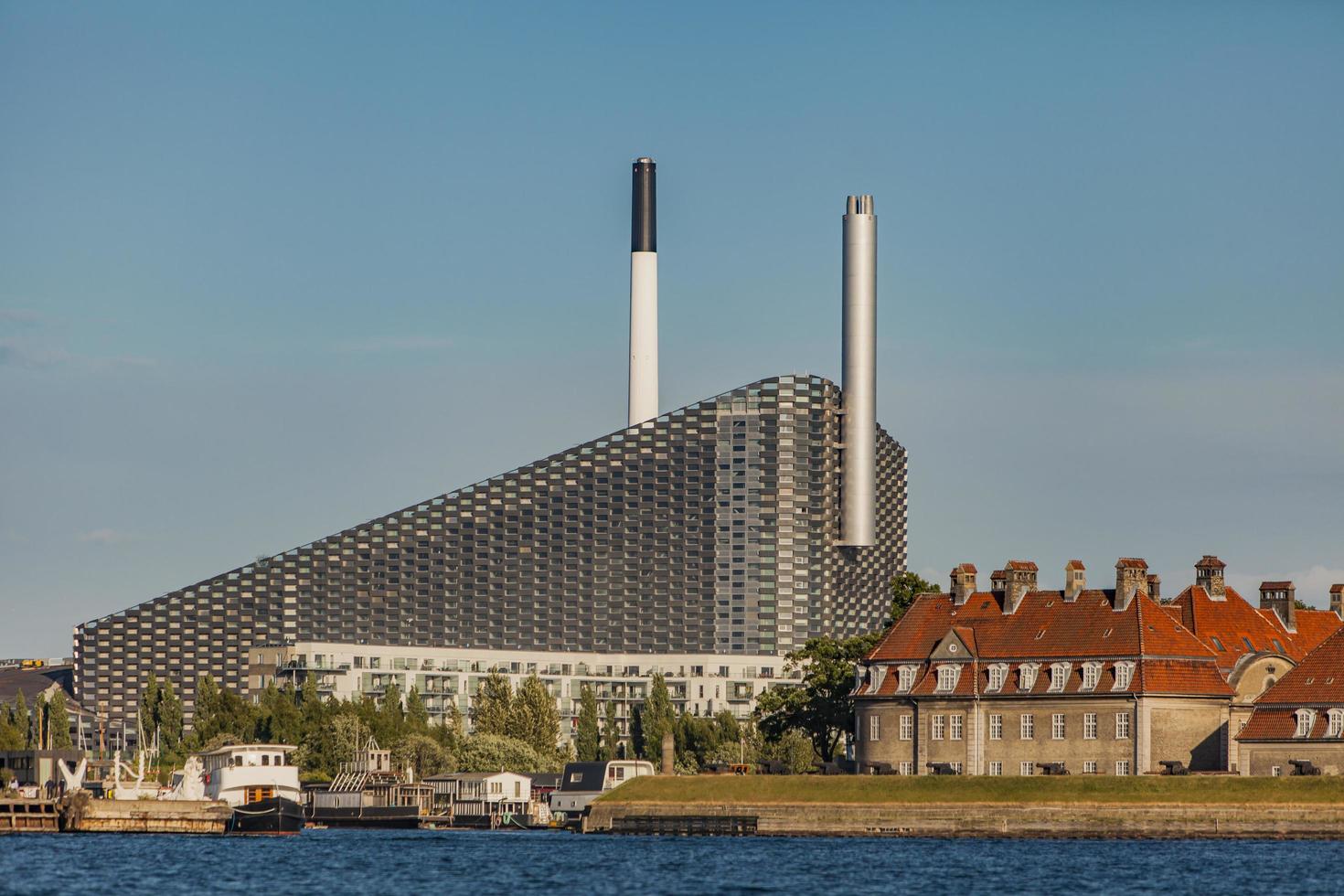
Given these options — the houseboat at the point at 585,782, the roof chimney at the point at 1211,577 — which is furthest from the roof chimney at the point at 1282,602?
the houseboat at the point at 585,782

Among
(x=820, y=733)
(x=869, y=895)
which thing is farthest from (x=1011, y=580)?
(x=869, y=895)

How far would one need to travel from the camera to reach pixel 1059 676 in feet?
461

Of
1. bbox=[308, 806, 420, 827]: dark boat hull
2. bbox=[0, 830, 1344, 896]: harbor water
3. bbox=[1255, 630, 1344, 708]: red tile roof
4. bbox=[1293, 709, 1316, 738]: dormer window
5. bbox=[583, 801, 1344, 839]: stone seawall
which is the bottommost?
bbox=[308, 806, 420, 827]: dark boat hull

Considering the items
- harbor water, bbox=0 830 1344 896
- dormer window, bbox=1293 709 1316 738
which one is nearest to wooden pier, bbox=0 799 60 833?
harbor water, bbox=0 830 1344 896

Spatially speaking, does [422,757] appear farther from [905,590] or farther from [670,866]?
[670,866]

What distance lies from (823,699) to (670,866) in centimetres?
5145

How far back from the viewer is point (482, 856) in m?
122

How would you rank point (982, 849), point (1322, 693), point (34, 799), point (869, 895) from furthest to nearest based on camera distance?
point (34, 799) → point (1322, 693) → point (982, 849) → point (869, 895)

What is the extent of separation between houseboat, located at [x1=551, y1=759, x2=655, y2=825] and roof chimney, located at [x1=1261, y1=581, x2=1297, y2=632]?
42.2 metres

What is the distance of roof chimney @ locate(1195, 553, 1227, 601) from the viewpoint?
485ft

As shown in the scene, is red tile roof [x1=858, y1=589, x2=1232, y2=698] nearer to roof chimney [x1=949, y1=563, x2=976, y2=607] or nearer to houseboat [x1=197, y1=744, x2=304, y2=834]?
roof chimney [x1=949, y1=563, x2=976, y2=607]

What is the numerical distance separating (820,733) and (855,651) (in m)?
5.80

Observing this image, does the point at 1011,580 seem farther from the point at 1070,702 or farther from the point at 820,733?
the point at 820,733

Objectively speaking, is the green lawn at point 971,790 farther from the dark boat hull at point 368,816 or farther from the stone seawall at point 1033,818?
the dark boat hull at point 368,816
